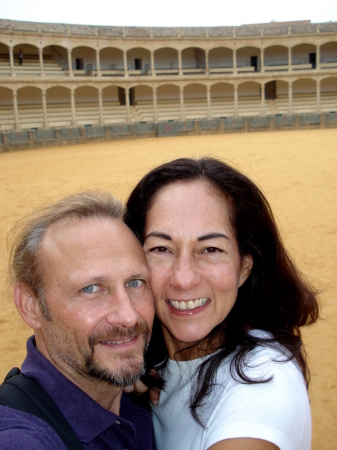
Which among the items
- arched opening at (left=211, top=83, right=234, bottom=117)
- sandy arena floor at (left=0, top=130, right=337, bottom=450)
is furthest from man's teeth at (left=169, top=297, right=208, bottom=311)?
arched opening at (left=211, top=83, right=234, bottom=117)

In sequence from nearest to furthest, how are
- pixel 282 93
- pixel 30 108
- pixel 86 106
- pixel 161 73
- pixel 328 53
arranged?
pixel 30 108 → pixel 86 106 → pixel 161 73 → pixel 282 93 → pixel 328 53

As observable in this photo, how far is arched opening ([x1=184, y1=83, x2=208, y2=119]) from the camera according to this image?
3509 cm

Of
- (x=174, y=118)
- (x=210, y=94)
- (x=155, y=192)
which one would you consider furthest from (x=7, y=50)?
(x=155, y=192)

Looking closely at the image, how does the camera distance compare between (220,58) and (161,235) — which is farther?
(220,58)

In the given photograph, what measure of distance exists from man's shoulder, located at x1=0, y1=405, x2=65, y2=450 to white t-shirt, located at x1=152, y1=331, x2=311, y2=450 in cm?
48

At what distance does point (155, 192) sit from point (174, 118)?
33246mm

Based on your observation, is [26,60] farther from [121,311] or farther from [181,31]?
[121,311]

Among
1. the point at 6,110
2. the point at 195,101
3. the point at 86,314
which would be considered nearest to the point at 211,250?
the point at 86,314

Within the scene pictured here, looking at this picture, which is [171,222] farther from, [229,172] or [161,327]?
[161,327]

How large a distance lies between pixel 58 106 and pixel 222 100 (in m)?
12.4

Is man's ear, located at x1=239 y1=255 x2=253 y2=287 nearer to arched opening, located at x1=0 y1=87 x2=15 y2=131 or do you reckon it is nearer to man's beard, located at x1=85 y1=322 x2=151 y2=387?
man's beard, located at x1=85 y1=322 x2=151 y2=387

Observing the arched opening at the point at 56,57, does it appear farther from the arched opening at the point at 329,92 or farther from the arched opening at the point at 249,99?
the arched opening at the point at 329,92

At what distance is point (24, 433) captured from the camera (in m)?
1.24

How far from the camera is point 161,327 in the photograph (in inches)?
89.1
